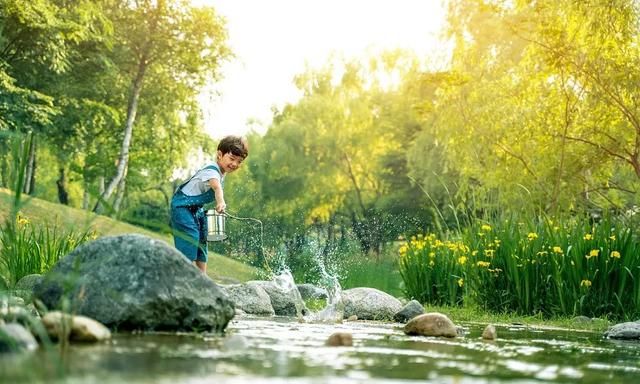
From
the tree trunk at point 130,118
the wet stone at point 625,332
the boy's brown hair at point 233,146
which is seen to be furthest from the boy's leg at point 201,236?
the tree trunk at point 130,118

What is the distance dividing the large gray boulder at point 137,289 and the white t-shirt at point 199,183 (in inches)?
109

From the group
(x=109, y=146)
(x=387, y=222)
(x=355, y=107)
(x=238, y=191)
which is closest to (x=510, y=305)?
(x=387, y=222)

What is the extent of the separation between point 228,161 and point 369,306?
2.61 metres

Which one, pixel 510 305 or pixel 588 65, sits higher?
pixel 588 65

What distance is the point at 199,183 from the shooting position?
30.4 feet

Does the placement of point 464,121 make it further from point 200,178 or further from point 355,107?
point 355,107

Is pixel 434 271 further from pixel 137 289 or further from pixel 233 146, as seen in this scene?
pixel 137 289

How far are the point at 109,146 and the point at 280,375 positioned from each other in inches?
1519

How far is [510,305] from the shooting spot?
11.7 m

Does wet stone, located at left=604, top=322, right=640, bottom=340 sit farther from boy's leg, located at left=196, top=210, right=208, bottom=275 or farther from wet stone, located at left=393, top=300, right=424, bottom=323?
boy's leg, located at left=196, top=210, right=208, bottom=275

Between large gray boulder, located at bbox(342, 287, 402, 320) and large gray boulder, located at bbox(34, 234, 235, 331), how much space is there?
14.1 ft

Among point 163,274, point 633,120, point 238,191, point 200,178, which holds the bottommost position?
point 163,274

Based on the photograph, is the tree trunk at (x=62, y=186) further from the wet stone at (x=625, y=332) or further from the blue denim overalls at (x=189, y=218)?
the wet stone at (x=625, y=332)

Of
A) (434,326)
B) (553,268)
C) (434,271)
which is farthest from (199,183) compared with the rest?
(434,271)
